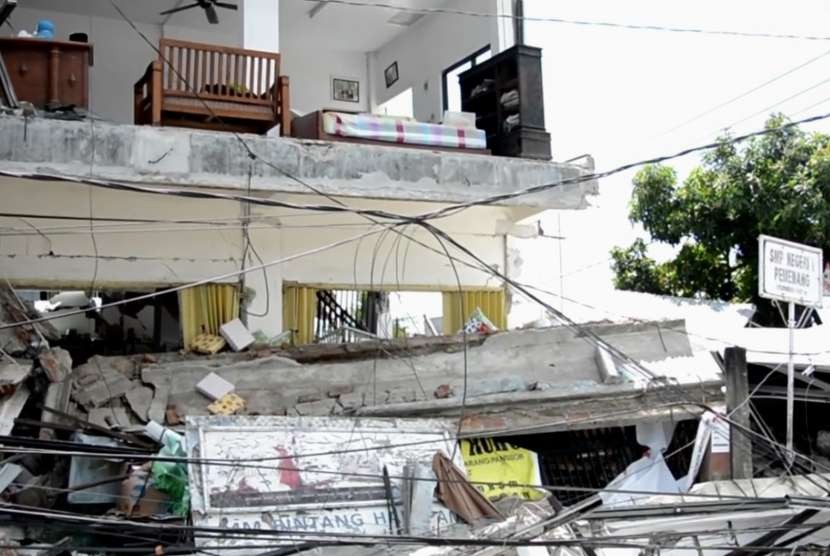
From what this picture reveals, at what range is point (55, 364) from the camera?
330 inches

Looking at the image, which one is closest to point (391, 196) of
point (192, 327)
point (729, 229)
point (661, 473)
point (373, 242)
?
point (373, 242)

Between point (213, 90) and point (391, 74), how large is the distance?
20.1ft

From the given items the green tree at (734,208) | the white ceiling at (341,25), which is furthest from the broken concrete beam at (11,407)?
the green tree at (734,208)

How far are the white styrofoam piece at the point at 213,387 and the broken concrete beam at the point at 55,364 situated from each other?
Result: 118cm

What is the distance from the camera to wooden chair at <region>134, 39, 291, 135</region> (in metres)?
9.48

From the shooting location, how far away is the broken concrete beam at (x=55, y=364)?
835 centimetres

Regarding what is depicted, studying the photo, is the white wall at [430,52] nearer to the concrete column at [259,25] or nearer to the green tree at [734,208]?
the concrete column at [259,25]

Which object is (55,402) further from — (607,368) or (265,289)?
(607,368)

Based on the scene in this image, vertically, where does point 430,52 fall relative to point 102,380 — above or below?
above

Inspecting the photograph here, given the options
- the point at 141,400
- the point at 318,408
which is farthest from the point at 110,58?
the point at 318,408

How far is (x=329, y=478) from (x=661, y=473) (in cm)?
351

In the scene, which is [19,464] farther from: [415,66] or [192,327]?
[415,66]

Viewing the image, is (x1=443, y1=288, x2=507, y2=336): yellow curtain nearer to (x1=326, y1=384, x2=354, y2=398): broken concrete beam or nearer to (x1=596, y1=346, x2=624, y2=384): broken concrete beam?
(x1=596, y1=346, x2=624, y2=384): broken concrete beam

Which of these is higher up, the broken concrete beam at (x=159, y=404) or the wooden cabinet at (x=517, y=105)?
the wooden cabinet at (x=517, y=105)
